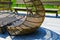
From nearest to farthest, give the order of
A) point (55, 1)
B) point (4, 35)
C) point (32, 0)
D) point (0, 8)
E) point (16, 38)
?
point (32, 0) → point (16, 38) → point (4, 35) → point (55, 1) → point (0, 8)

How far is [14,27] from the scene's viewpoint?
5355 millimetres

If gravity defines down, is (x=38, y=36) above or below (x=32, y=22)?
below

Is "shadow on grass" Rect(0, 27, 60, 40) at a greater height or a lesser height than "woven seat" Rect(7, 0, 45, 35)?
lesser

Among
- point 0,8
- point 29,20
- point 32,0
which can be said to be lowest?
point 0,8

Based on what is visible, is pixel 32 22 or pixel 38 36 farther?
pixel 38 36

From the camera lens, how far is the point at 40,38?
5352 millimetres

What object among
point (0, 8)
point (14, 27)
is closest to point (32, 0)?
point (14, 27)

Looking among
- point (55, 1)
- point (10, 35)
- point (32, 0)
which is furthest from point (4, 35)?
point (55, 1)

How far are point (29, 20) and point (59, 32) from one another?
4.25 feet

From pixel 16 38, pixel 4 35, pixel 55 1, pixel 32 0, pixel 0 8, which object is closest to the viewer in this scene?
pixel 32 0

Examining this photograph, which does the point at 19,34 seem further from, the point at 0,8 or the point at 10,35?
the point at 0,8

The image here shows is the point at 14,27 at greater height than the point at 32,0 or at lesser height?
lesser

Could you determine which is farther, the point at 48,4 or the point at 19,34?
the point at 48,4

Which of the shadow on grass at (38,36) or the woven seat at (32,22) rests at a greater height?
the woven seat at (32,22)
